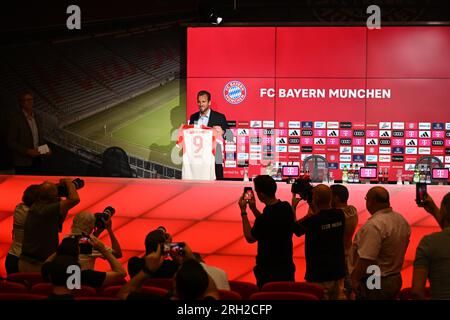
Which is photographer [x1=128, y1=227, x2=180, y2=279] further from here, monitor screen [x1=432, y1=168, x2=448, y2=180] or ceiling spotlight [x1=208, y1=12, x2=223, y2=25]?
ceiling spotlight [x1=208, y1=12, x2=223, y2=25]

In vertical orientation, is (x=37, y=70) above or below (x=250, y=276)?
above

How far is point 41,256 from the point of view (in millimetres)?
4543

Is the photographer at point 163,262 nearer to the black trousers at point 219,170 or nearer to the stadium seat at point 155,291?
the stadium seat at point 155,291

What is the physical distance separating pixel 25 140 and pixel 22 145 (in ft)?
0.32

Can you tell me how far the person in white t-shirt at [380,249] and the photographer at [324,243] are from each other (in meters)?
0.13

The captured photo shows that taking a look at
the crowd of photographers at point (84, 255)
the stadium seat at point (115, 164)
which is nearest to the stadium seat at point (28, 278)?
the crowd of photographers at point (84, 255)

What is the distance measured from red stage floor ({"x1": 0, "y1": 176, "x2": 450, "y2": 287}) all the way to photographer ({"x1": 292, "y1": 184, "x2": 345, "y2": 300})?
1480mm

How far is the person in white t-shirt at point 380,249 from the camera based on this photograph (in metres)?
3.99

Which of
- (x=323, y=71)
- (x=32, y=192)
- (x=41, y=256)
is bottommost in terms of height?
(x=41, y=256)

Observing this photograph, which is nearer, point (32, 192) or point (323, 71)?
point (32, 192)
